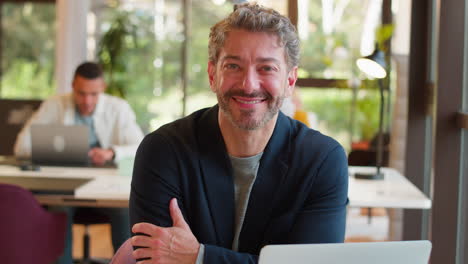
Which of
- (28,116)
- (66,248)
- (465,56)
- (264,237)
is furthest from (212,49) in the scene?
(28,116)

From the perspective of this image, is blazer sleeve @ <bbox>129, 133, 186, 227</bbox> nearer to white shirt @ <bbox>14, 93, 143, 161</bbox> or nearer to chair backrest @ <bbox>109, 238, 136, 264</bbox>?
chair backrest @ <bbox>109, 238, 136, 264</bbox>

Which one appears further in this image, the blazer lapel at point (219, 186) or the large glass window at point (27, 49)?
the large glass window at point (27, 49)

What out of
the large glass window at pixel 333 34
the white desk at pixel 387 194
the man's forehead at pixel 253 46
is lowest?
the white desk at pixel 387 194

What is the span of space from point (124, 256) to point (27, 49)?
22.0ft

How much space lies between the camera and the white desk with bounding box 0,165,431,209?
3.10m

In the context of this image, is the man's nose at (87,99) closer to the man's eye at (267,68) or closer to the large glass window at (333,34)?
the man's eye at (267,68)

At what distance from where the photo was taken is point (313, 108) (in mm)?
7156

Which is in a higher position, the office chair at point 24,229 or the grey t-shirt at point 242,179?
the grey t-shirt at point 242,179

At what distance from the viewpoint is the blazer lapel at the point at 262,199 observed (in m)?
1.92

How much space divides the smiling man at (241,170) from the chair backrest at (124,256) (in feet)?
0.08

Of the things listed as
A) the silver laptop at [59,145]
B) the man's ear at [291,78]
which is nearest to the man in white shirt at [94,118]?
the silver laptop at [59,145]

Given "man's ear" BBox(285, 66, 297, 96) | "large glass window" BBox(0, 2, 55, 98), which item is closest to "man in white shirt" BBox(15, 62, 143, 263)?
"man's ear" BBox(285, 66, 297, 96)

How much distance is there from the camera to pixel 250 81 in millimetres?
1765

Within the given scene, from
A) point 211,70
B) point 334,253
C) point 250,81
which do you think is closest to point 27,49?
point 211,70
